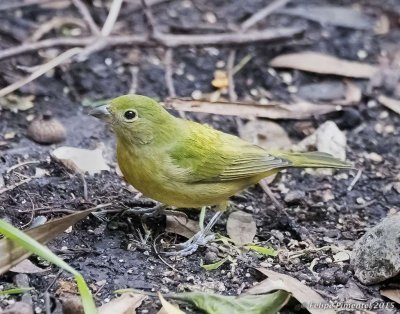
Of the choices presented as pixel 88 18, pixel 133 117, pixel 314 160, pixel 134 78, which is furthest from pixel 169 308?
pixel 88 18

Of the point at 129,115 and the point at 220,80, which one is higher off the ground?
the point at 129,115

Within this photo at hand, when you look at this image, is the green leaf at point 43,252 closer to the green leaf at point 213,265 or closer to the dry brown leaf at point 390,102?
the green leaf at point 213,265

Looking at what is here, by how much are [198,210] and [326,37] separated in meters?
2.82

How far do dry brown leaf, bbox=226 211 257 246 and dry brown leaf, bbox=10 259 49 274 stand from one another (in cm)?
126

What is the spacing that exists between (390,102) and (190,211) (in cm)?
233

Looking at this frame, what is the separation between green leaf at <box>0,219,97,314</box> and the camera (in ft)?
11.8

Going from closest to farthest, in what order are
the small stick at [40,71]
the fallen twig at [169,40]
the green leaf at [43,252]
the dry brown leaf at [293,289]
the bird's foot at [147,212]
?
the green leaf at [43,252]
the dry brown leaf at [293,289]
the bird's foot at [147,212]
the small stick at [40,71]
the fallen twig at [169,40]

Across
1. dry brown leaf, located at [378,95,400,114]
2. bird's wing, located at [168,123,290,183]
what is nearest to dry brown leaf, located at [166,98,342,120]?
dry brown leaf, located at [378,95,400,114]

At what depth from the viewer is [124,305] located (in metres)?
3.92

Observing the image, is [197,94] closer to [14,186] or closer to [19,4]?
[19,4]

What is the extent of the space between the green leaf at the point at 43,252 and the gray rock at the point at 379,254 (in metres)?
1.57

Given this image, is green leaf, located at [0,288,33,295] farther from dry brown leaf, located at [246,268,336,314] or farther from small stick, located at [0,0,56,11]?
small stick, located at [0,0,56,11]

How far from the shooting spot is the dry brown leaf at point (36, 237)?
3.94 meters

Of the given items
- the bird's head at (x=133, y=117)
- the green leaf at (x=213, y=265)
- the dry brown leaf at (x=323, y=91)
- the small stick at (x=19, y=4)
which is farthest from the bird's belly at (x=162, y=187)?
the small stick at (x=19, y=4)
